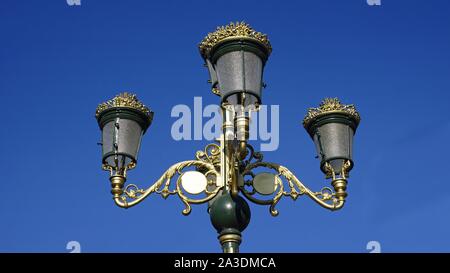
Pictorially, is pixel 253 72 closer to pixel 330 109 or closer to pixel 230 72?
pixel 230 72

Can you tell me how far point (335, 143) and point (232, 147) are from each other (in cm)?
116

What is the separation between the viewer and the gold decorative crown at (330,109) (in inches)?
532

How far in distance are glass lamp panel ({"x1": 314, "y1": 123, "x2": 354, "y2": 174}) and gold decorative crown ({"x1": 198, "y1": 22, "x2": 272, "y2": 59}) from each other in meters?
1.05

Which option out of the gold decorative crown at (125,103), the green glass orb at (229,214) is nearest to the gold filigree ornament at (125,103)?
the gold decorative crown at (125,103)

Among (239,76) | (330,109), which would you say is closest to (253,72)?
(239,76)

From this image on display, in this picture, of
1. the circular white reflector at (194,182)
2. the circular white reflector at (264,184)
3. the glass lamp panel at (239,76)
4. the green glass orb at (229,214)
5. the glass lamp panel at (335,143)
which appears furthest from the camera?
the glass lamp panel at (335,143)

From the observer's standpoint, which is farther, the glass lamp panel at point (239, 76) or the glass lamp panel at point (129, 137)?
the glass lamp panel at point (129, 137)

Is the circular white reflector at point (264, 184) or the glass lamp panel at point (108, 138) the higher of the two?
the glass lamp panel at point (108, 138)

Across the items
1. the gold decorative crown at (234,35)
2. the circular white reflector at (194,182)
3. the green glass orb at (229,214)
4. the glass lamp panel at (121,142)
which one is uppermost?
the gold decorative crown at (234,35)

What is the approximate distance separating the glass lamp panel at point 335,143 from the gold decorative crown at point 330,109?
0.12 meters

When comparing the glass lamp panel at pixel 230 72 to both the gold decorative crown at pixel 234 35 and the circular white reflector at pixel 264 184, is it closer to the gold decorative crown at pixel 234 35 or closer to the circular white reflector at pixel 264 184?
the gold decorative crown at pixel 234 35

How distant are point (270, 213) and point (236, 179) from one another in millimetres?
476

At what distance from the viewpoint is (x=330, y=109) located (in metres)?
13.5
